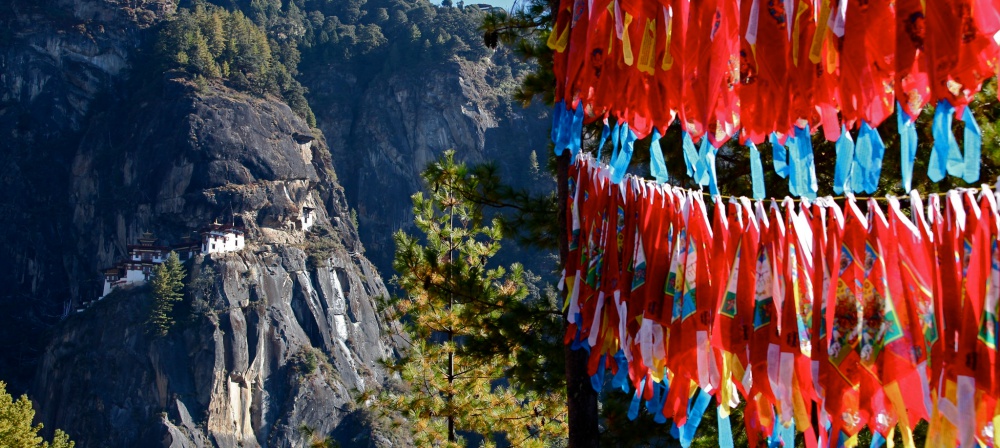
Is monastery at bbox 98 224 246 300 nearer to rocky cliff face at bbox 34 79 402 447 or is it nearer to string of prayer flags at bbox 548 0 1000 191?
rocky cliff face at bbox 34 79 402 447

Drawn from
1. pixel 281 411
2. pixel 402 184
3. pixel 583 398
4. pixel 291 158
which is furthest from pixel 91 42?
pixel 583 398

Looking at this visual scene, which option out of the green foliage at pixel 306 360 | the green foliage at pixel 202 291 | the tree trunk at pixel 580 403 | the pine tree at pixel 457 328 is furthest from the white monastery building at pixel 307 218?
the tree trunk at pixel 580 403

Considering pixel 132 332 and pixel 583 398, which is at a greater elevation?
pixel 132 332

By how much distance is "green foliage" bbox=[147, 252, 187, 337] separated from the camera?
38.4 m

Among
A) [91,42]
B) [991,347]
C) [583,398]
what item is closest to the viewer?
[991,347]

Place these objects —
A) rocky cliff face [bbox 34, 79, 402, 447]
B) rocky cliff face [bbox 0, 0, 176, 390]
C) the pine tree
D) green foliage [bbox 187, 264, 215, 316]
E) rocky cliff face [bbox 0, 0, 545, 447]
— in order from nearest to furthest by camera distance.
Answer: the pine tree, rocky cliff face [bbox 34, 79, 402, 447], rocky cliff face [bbox 0, 0, 545, 447], green foliage [bbox 187, 264, 215, 316], rocky cliff face [bbox 0, 0, 176, 390]

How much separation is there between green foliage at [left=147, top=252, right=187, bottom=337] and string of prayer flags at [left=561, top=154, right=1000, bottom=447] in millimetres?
39192

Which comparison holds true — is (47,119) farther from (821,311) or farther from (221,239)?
(821,311)

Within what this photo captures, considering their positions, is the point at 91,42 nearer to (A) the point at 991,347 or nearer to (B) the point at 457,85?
(B) the point at 457,85

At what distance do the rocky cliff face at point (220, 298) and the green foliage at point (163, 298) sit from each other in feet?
1.53

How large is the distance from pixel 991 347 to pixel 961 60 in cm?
57

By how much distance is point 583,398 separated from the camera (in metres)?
4.21

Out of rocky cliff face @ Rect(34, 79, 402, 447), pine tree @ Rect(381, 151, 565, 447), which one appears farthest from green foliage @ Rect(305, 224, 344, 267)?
pine tree @ Rect(381, 151, 565, 447)

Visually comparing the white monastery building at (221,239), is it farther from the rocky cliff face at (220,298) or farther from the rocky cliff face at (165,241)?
the rocky cliff face at (165,241)
